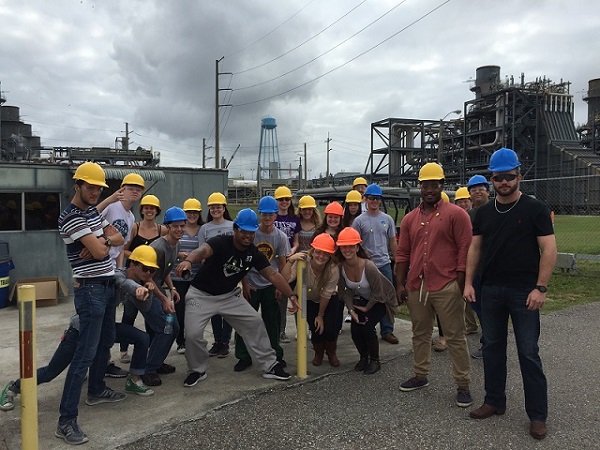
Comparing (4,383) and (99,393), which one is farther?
(4,383)

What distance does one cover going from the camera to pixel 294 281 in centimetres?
519

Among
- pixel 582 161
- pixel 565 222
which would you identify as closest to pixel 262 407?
pixel 565 222

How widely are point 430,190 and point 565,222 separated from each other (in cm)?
2085

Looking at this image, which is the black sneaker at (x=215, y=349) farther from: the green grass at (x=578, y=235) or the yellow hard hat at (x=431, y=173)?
the green grass at (x=578, y=235)

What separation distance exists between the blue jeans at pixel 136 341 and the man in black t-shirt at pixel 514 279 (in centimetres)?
278

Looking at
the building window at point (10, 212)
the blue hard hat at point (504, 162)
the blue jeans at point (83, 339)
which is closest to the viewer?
the blue jeans at point (83, 339)

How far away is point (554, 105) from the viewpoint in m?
44.1

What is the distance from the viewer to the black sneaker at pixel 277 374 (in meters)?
4.38

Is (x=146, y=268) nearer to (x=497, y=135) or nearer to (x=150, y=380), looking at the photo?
(x=150, y=380)

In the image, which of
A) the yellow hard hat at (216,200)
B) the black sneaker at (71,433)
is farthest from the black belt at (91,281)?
the yellow hard hat at (216,200)

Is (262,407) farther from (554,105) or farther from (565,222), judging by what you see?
(554,105)

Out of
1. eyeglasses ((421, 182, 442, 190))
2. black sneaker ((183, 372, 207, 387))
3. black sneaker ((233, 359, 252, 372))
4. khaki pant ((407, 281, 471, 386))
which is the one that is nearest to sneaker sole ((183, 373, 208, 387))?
black sneaker ((183, 372, 207, 387))

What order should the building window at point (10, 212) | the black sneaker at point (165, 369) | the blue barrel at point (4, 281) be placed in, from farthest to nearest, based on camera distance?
1. the building window at point (10, 212)
2. the blue barrel at point (4, 281)
3. the black sneaker at point (165, 369)

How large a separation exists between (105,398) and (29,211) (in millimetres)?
5969
